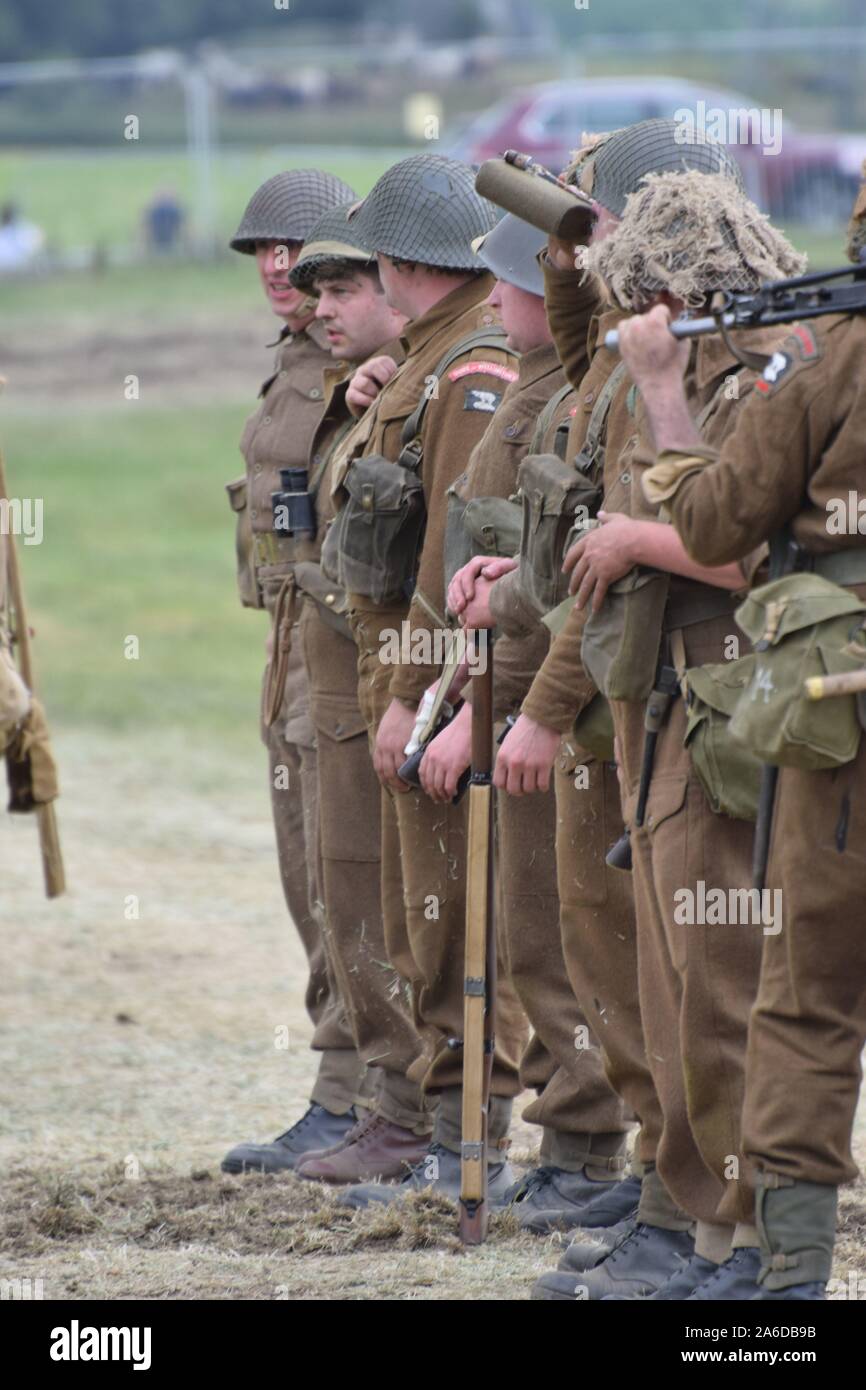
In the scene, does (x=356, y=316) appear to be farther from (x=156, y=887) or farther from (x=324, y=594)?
(x=156, y=887)

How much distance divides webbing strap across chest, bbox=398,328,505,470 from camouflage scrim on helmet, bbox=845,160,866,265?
5.38 ft

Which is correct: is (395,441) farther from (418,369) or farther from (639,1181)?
(639,1181)

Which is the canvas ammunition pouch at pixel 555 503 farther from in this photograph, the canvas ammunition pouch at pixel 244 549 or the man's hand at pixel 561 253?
the canvas ammunition pouch at pixel 244 549

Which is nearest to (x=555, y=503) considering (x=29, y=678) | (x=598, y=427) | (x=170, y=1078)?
(x=598, y=427)

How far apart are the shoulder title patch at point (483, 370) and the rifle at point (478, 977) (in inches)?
29.4

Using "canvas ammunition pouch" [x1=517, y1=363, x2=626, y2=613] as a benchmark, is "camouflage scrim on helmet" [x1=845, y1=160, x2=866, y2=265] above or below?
above

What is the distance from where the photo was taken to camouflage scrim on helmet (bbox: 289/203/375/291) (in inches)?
239

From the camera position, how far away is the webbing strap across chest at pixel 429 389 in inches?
221

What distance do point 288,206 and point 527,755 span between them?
2.45m

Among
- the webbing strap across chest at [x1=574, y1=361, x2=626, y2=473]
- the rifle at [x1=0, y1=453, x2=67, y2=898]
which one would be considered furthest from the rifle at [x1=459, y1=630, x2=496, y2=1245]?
the rifle at [x1=0, y1=453, x2=67, y2=898]

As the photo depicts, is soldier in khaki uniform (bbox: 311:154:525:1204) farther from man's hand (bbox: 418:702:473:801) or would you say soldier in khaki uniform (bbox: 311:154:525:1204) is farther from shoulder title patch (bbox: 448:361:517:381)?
man's hand (bbox: 418:702:473:801)

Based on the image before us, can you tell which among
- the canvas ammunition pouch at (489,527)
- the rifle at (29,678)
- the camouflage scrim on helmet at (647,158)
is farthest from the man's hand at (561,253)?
the rifle at (29,678)

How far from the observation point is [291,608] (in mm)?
6516

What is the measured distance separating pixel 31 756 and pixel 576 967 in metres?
2.88
